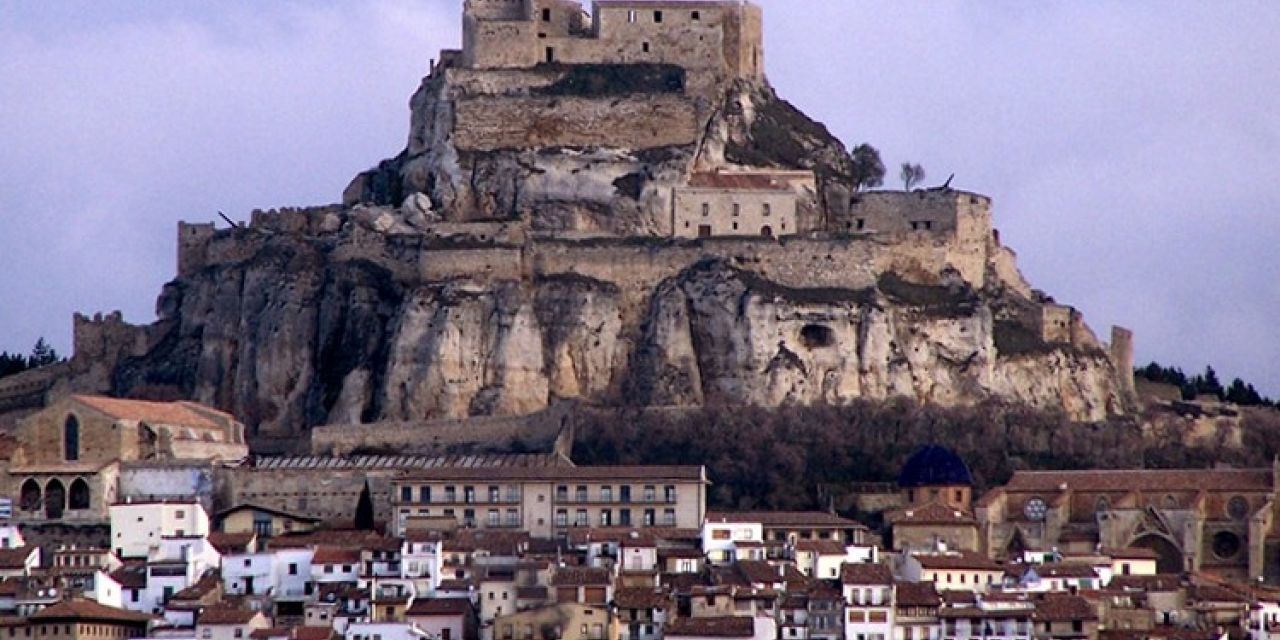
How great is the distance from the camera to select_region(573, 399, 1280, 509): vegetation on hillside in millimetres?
110562

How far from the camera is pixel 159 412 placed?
367 ft

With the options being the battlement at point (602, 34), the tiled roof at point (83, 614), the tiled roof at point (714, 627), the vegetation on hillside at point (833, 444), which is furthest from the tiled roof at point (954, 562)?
the battlement at point (602, 34)

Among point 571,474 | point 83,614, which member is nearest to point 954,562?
Result: point 571,474

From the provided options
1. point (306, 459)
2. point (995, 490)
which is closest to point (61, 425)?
point (306, 459)

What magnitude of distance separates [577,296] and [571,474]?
479 inches

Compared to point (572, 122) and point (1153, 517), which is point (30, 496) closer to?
point (572, 122)

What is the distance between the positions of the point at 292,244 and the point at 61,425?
12.7m

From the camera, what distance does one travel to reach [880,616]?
94.5m

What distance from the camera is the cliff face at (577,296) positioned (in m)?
115

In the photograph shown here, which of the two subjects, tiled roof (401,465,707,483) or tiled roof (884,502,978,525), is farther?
tiled roof (884,502,978,525)

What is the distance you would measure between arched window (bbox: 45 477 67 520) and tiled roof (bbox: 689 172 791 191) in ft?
68.9

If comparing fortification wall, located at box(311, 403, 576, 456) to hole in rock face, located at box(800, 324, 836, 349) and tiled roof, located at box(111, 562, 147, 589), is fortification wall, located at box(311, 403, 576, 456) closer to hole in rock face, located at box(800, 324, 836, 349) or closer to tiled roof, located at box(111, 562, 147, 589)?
hole in rock face, located at box(800, 324, 836, 349)

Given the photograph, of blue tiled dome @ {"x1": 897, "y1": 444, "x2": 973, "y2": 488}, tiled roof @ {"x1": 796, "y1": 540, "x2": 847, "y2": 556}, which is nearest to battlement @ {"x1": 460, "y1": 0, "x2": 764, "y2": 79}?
blue tiled dome @ {"x1": 897, "y1": 444, "x2": 973, "y2": 488}

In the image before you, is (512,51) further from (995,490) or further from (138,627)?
(138,627)
